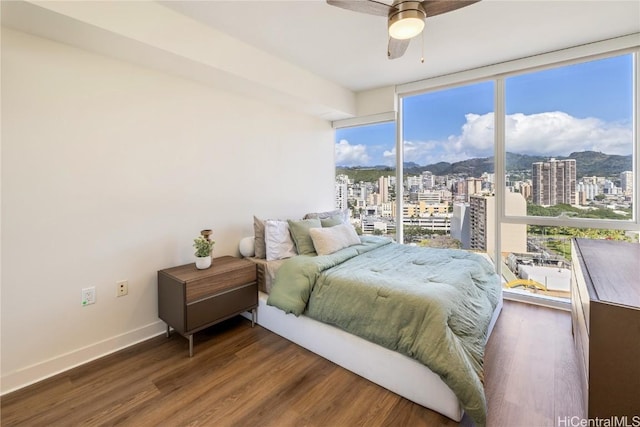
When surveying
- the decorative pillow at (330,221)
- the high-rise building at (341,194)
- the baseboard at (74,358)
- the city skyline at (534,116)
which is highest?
the city skyline at (534,116)

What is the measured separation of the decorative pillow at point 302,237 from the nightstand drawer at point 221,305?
585 mm

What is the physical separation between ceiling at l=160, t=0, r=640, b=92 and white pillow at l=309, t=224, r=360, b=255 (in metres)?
1.78

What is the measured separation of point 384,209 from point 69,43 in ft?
11.9

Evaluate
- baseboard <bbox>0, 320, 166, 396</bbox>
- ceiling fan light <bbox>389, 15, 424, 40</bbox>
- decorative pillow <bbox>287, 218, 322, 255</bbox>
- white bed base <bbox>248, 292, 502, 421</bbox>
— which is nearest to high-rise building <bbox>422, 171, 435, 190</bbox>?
decorative pillow <bbox>287, 218, 322, 255</bbox>

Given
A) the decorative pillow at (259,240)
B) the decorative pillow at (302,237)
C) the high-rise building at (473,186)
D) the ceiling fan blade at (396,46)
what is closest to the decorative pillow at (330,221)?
the decorative pillow at (302,237)

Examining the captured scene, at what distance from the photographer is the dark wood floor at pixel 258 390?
5.13 ft

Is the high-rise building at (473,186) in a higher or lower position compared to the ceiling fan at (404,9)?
lower

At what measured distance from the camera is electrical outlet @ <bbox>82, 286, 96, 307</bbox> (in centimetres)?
207

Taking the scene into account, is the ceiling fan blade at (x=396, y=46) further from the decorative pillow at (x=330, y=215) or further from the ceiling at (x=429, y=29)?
the decorative pillow at (x=330, y=215)

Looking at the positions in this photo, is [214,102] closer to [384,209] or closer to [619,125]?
[384,209]

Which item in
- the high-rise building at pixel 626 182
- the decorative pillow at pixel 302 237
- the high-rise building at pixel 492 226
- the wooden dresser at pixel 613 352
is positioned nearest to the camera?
the wooden dresser at pixel 613 352

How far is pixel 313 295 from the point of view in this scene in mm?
2180

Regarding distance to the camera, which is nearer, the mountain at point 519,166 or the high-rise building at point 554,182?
the mountain at point 519,166

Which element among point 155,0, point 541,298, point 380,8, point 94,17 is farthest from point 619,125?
point 94,17
